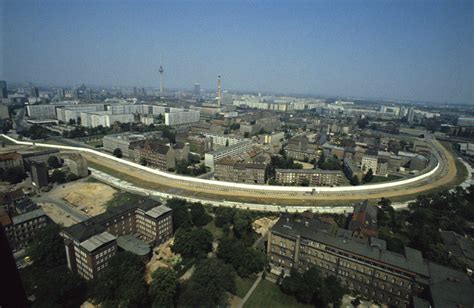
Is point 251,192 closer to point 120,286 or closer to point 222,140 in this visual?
point 120,286

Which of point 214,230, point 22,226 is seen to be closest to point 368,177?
point 214,230

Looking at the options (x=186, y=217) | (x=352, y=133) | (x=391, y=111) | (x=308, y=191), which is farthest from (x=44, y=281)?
(x=391, y=111)

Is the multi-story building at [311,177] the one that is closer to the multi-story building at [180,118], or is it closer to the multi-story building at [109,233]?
the multi-story building at [109,233]

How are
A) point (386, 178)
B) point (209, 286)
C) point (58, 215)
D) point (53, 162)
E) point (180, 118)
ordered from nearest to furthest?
1. point (209, 286)
2. point (58, 215)
3. point (53, 162)
4. point (386, 178)
5. point (180, 118)

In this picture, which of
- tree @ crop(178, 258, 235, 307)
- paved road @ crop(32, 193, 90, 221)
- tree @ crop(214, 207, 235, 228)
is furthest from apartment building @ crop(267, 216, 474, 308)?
paved road @ crop(32, 193, 90, 221)

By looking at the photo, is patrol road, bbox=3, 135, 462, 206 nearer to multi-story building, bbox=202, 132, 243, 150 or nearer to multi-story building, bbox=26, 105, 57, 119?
multi-story building, bbox=202, 132, 243, 150

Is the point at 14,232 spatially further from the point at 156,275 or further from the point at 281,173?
the point at 281,173
